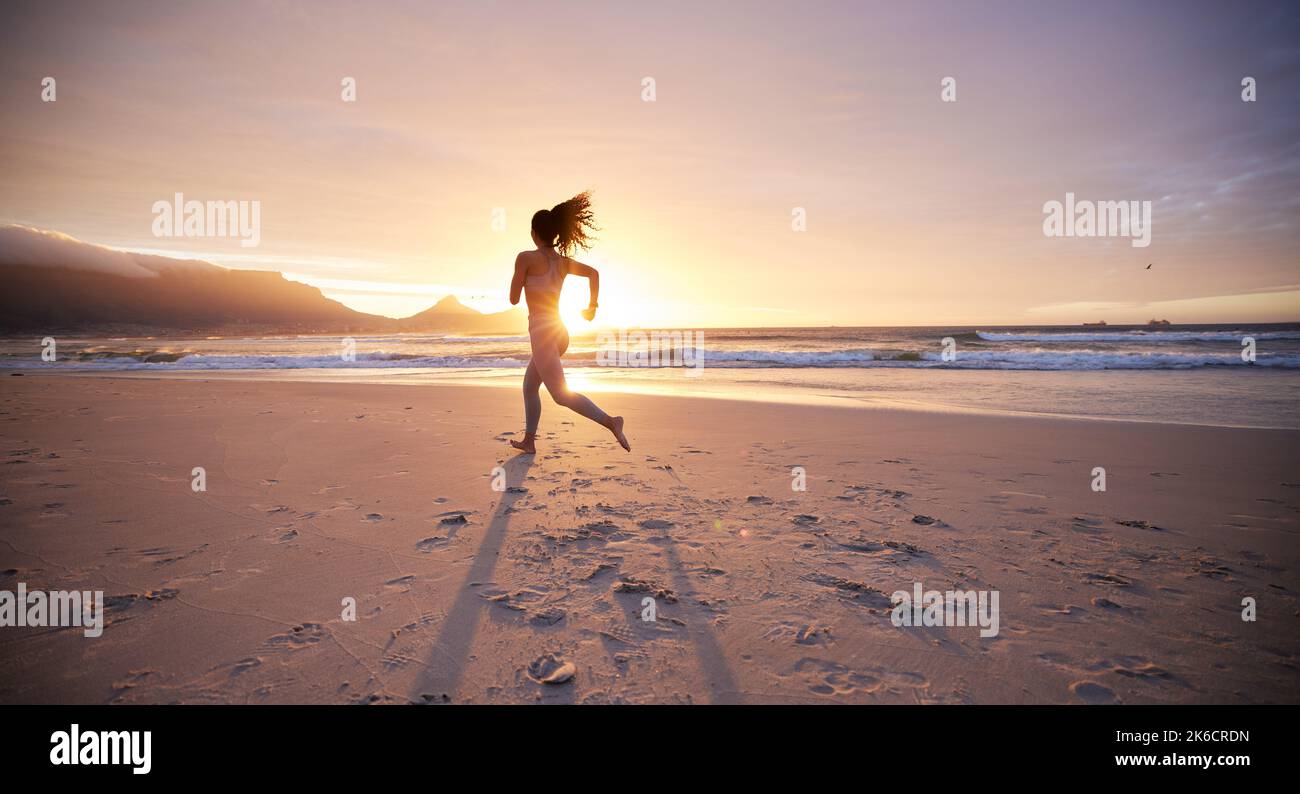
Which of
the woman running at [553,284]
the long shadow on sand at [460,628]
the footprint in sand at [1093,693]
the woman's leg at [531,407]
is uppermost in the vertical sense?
the woman running at [553,284]

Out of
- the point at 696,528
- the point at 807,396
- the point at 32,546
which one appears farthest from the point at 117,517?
the point at 807,396

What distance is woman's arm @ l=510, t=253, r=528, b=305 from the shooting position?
4922 millimetres

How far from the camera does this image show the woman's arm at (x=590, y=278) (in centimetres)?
519

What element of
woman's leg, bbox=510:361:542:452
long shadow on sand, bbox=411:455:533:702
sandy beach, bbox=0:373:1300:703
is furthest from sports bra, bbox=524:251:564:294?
long shadow on sand, bbox=411:455:533:702

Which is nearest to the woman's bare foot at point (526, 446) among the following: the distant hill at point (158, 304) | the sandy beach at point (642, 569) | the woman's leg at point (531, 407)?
the woman's leg at point (531, 407)

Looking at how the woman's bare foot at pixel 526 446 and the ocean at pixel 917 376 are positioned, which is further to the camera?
the ocean at pixel 917 376

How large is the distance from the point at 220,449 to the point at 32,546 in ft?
8.67

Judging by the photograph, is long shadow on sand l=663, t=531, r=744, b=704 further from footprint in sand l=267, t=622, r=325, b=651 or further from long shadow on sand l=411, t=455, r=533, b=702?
footprint in sand l=267, t=622, r=325, b=651

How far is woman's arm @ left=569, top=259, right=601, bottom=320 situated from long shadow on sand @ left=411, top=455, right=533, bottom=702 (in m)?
2.52

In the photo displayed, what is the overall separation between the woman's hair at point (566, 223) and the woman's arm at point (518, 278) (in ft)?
1.10

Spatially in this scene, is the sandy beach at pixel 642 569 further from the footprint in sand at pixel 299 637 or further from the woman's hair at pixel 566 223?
the woman's hair at pixel 566 223
